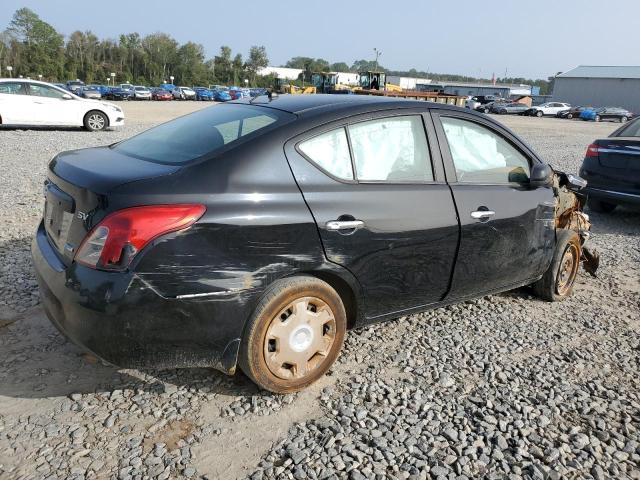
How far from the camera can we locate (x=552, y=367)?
11.0ft

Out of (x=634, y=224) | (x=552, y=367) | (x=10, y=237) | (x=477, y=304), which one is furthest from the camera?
(x=634, y=224)

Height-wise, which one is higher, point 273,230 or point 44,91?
point 44,91

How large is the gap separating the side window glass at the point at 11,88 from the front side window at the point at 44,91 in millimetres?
247

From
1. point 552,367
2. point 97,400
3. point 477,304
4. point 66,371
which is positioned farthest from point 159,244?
point 477,304

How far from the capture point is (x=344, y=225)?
2.82 m

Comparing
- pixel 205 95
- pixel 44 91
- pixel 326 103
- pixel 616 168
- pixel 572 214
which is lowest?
pixel 205 95

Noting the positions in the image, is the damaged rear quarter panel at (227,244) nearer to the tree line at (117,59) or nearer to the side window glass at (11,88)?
the side window glass at (11,88)

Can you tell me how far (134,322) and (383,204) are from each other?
148 centimetres

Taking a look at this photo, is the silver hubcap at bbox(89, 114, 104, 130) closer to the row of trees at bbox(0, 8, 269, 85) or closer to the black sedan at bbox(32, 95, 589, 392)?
the black sedan at bbox(32, 95, 589, 392)

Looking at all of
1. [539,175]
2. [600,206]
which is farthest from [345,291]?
[600,206]

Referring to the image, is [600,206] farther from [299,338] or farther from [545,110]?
[545,110]

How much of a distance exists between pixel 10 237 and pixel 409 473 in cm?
461

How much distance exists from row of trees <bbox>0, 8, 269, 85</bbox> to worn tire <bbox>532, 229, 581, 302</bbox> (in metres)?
85.9

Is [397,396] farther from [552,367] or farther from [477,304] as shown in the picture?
[477,304]
